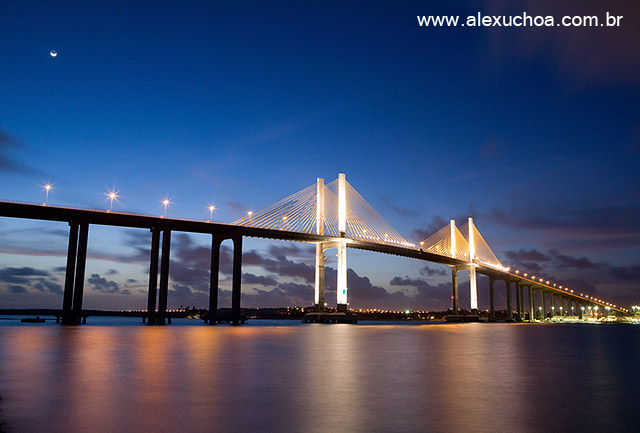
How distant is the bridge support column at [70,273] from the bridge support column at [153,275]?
999cm

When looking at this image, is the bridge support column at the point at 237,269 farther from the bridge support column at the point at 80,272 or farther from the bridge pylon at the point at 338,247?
the bridge support column at the point at 80,272

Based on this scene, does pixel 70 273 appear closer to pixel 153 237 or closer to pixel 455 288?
pixel 153 237

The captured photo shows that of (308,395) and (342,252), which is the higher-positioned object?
(342,252)

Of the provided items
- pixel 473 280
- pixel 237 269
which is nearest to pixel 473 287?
pixel 473 280

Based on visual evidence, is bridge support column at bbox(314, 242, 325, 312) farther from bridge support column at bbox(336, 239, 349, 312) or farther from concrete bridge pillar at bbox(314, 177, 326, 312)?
bridge support column at bbox(336, 239, 349, 312)

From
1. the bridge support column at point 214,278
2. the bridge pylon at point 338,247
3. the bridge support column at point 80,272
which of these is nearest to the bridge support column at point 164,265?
the bridge support column at point 214,278

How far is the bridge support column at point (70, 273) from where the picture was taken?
207 feet

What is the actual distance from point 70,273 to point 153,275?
10721 millimetres

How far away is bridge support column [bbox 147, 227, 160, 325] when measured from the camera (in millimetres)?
69812

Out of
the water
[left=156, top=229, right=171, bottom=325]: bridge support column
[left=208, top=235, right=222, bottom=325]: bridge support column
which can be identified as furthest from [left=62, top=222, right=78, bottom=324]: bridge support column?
the water

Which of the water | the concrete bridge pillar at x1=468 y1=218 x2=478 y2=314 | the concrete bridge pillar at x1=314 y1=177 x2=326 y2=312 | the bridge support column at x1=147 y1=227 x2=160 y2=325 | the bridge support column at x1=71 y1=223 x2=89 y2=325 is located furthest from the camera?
the concrete bridge pillar at x1=468 y1=218 x2=478 y2=314

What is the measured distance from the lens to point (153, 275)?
69688 mm

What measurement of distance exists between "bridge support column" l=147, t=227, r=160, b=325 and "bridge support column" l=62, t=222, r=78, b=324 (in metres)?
9.99

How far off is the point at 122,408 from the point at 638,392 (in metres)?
12.8
